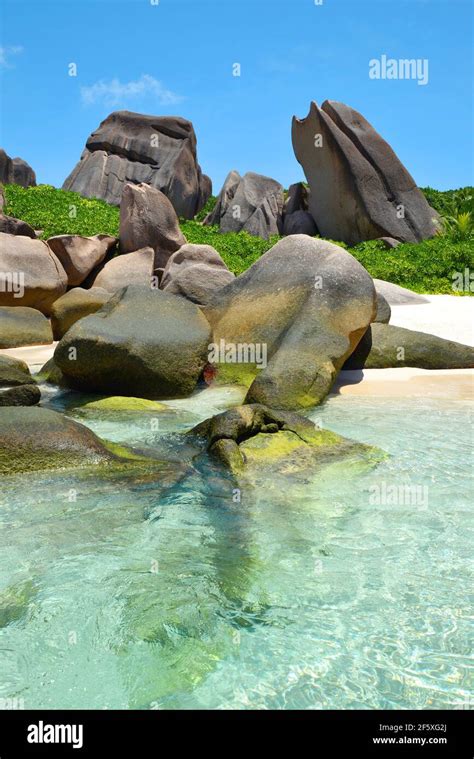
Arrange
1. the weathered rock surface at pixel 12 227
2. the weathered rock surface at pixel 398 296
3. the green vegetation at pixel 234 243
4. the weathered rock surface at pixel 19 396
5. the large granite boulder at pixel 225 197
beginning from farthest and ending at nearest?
1. the large granite boulder at pixel 225 197
2. the green vegetation at pixel 234 243
3. the weathered rock surface at pixel 12 227
4. the weathered rock surface at pixel 398 296
5. the weathered rock surface at pixel 19 396

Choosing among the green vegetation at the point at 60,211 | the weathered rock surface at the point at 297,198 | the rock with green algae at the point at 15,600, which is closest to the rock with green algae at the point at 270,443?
the rock with green algae at the point at 15,600

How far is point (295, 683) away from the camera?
2459 millimetres

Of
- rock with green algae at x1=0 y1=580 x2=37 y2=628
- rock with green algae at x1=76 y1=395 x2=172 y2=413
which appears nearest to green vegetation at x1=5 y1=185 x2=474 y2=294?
rock with green algae at x1=76 y1=395 x2=172 y2=413

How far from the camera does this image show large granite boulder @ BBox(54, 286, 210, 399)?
7.45 metres

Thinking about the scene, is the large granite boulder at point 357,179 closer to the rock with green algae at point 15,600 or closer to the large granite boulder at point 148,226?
the large granite boulder at point 148,226

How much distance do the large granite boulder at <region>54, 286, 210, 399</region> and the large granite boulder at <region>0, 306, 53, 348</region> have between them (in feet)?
13.5

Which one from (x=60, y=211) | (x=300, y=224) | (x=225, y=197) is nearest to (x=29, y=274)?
(x=60, y=211)

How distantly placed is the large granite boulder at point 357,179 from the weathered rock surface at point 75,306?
13.7 meters

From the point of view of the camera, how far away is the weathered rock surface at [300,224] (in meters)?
25.5

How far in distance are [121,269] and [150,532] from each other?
11957mm

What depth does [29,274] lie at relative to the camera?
43.8ft

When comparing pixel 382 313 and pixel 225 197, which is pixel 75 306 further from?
pixel 225 197

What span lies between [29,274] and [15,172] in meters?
22.4
